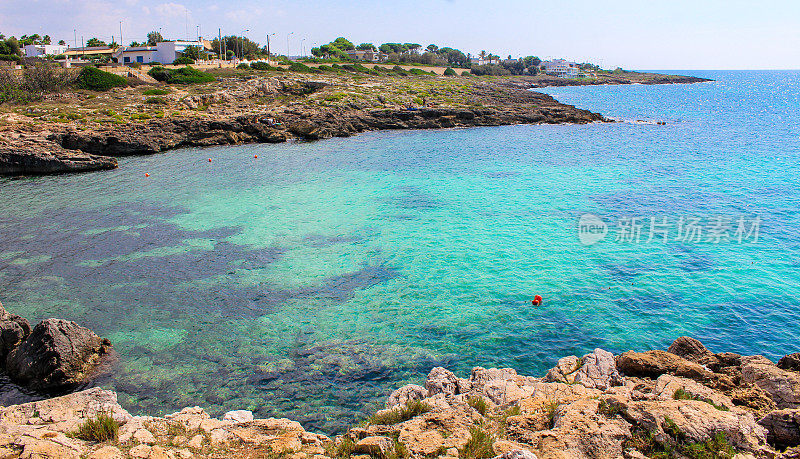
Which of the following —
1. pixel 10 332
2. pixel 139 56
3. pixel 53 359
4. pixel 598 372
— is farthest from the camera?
pixel 139 56

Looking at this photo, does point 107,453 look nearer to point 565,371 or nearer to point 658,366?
point 565,371

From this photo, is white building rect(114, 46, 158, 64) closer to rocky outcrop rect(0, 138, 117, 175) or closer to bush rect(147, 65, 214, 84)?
bush rect(147, 65, 214, 84)

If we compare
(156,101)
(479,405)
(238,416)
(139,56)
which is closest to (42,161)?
(156,101)

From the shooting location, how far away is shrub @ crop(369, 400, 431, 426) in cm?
920

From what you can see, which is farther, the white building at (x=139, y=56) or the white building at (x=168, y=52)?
the white building at (x=139, y=56)

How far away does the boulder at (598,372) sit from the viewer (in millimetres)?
10398

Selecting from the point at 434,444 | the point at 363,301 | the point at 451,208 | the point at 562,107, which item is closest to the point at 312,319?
the point at 363,301

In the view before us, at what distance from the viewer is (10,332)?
13.4 metres

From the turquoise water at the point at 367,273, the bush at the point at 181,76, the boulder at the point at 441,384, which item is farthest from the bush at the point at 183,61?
the boulder at the point at 441,384

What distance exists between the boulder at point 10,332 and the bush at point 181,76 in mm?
65153

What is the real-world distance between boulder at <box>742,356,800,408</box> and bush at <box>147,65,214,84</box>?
76.6m

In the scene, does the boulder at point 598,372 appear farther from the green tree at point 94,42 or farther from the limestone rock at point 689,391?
the green tree at point 94,42

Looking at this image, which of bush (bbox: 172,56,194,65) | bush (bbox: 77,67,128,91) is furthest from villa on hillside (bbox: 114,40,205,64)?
bush (bbox: 77,67,128,91)

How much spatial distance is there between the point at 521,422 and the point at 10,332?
14.3 m
